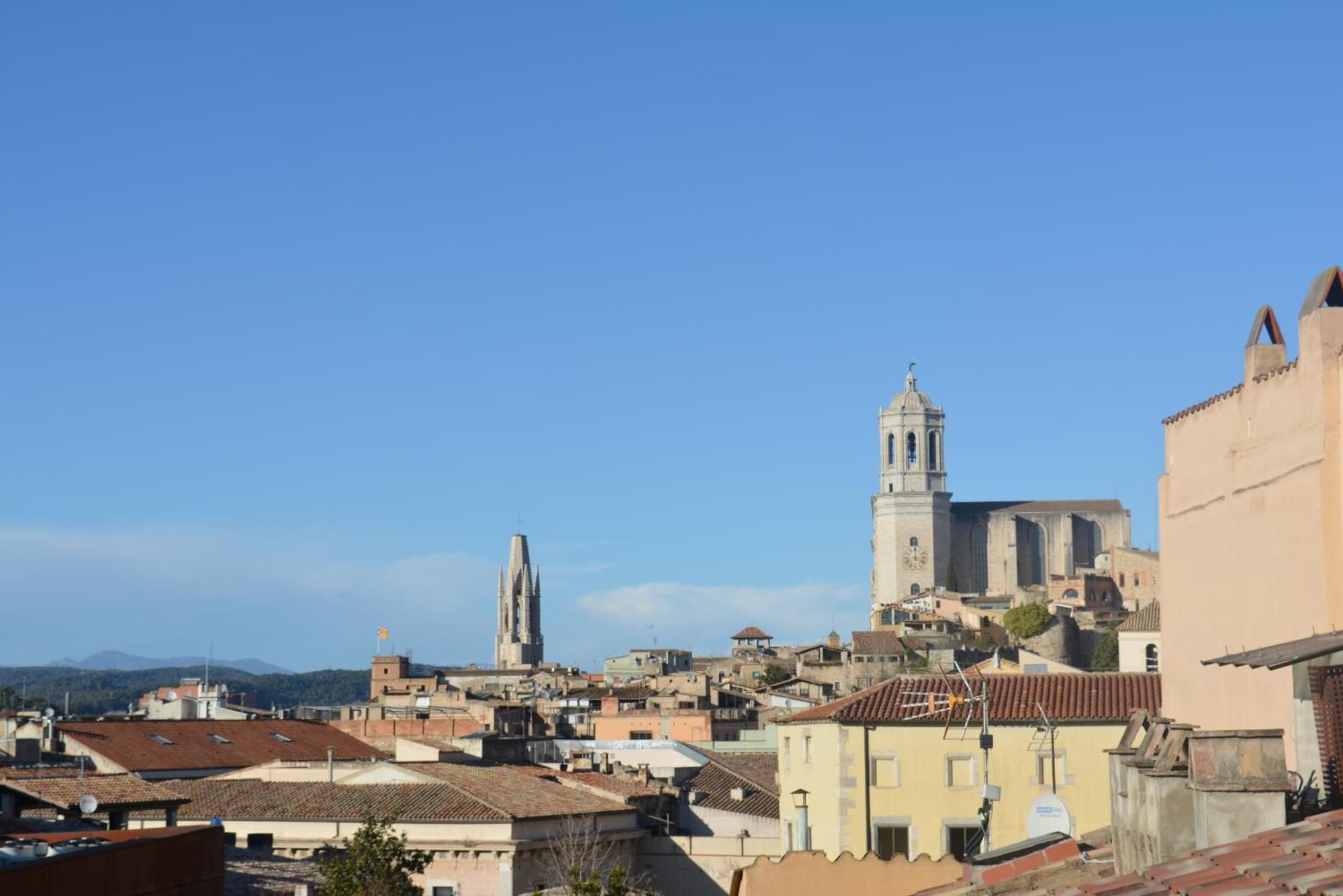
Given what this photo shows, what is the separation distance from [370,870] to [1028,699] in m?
14.9

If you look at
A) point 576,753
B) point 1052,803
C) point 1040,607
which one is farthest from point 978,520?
point 1052,803

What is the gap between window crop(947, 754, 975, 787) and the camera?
37188 millimetres

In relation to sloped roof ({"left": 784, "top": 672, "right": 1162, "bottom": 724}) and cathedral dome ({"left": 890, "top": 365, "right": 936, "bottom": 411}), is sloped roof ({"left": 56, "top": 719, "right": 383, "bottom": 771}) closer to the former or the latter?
sloped roof ({"left": 784, "top": 672, "right": 1162, "bottom": 724})

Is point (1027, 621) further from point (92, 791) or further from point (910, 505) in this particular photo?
point (92, 791)

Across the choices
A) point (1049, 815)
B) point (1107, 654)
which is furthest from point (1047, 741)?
point (1107, 654)

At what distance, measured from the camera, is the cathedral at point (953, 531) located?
17438cm

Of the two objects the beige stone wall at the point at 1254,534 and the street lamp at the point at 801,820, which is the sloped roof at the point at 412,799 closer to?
the street lamp at the point at 801,820

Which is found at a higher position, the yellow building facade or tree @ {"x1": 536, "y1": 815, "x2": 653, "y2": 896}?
the yellow building facade

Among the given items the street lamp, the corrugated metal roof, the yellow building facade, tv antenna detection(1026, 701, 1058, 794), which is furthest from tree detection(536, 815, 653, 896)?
the corrugated metal roof

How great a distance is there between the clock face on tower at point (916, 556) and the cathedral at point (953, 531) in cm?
9

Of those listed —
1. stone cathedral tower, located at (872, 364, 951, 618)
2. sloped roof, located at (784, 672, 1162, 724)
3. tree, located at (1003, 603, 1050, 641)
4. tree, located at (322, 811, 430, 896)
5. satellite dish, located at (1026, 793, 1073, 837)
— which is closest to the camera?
satellite dish, located at (1026, 793, 1073, 837)

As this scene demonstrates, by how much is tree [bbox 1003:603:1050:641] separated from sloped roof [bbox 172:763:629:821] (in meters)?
85.7

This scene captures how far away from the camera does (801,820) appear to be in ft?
128

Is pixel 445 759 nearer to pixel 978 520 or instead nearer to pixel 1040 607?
pixel 1040 607
